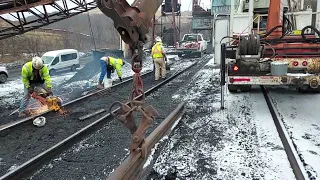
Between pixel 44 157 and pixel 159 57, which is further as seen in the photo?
pixel 159 57

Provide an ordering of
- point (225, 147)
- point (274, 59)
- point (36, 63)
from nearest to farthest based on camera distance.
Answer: point (225, 147) < point (274, 59) < point (36, 63)

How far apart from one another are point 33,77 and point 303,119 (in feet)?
20.6

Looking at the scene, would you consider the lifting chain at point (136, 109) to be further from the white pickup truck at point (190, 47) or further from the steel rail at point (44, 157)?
the white pickup truck at point (190, 47)

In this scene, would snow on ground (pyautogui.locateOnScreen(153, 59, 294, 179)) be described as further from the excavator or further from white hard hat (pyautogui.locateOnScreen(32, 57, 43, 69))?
white hard hat (pyautogui.locateOnScreen(32, 57, 43, 69))

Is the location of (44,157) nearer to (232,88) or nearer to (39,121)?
(39,121)

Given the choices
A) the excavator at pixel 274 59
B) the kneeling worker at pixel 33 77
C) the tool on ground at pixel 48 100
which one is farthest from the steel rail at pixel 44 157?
the excavator at pixel 274 59

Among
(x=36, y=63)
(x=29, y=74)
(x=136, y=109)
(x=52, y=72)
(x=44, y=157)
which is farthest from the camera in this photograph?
(x=52, y=72)

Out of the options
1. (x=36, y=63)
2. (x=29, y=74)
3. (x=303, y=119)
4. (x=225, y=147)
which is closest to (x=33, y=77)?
(x=29, y=74)

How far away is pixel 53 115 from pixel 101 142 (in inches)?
103

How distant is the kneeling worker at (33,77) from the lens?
7.26 m

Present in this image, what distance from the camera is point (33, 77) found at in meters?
7.50

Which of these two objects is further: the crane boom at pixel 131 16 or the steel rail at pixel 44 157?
the steel rail at pixel 44 157

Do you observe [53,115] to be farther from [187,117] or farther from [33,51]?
[33,51]

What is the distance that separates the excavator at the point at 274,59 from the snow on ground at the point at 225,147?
0.80 meters
